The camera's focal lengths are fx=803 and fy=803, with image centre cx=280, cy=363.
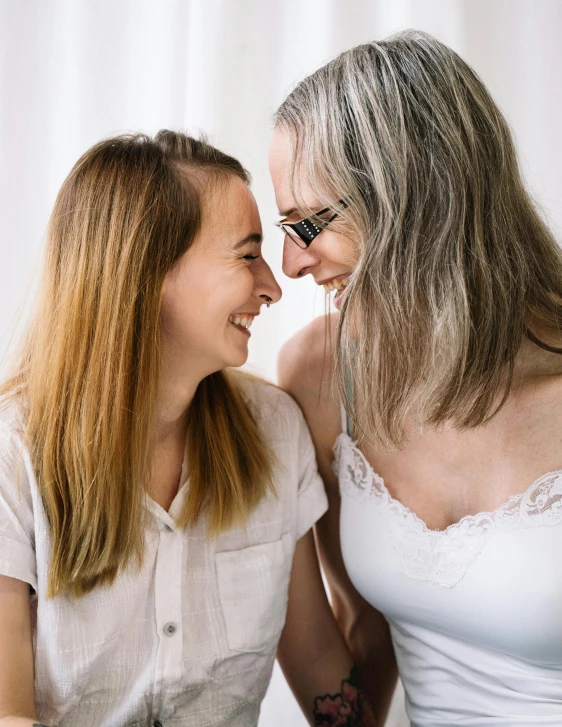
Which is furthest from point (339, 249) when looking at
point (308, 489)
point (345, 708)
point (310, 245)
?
point (345, 708)

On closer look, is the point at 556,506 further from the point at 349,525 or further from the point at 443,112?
the point at 443,112

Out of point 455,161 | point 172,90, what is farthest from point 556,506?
point 172,90

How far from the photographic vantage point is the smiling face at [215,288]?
1.19 m

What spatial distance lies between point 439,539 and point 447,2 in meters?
1.18

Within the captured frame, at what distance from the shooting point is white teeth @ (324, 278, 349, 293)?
1.23 meters

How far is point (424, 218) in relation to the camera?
1.15 meters

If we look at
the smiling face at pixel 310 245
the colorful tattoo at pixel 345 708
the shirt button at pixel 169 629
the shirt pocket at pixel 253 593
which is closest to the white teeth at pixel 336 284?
the smiling face at pixel 310 245

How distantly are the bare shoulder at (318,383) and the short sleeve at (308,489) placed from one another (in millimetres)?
27

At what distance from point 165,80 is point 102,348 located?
2.38 feet

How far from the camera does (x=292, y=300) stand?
5.67 ft

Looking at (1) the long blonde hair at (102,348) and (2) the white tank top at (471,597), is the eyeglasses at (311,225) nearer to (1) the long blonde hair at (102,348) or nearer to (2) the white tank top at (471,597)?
(1) the long blonde hair at (102,348)

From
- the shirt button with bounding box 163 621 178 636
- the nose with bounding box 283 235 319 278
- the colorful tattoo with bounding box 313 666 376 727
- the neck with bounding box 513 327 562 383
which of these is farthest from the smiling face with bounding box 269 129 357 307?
the colorful tattoo with bounding box 313 666 376 727

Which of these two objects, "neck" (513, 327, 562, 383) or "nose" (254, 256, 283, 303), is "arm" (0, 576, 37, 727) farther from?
"neck" (513, 327, 562, 383)

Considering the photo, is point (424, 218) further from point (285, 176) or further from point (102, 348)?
point (102, 348)
